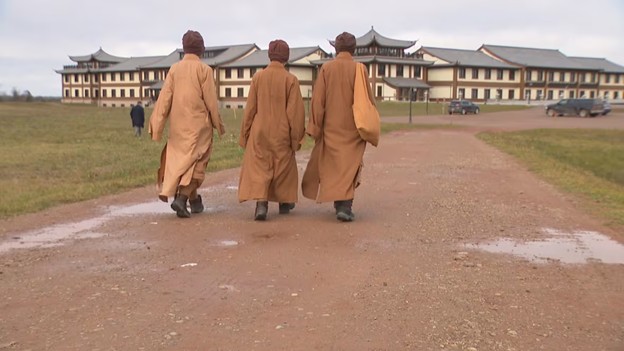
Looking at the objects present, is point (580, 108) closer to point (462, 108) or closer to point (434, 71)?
point (462, 108)

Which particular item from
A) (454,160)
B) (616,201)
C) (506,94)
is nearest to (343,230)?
(616,201)

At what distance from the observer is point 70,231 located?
6781 mm

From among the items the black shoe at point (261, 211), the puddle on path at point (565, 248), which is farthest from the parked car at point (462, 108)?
the black shoe at point (261, 211)

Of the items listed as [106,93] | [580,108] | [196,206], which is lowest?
[196,206]

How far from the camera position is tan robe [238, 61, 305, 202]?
7188mm

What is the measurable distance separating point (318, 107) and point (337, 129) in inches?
12.7

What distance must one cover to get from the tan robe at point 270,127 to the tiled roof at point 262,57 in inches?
2739

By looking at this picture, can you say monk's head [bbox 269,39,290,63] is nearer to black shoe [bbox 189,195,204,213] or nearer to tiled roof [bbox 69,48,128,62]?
black shoe [bbox 189,195,204,213]

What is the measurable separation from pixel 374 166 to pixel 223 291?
361 inches

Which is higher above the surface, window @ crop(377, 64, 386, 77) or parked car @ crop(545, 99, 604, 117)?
window @ crop(377, 64, 386, 77)

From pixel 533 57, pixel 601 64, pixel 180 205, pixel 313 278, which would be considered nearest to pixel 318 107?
pixel 180 205

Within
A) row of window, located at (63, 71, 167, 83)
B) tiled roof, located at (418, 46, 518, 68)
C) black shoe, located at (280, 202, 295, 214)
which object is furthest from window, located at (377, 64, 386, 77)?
black shoe, located at (280, 202, 295, 214)

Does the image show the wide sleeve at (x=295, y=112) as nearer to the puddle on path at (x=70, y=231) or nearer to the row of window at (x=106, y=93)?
the puddle on path at (x=70, y=231)

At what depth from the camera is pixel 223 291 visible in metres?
4.64
